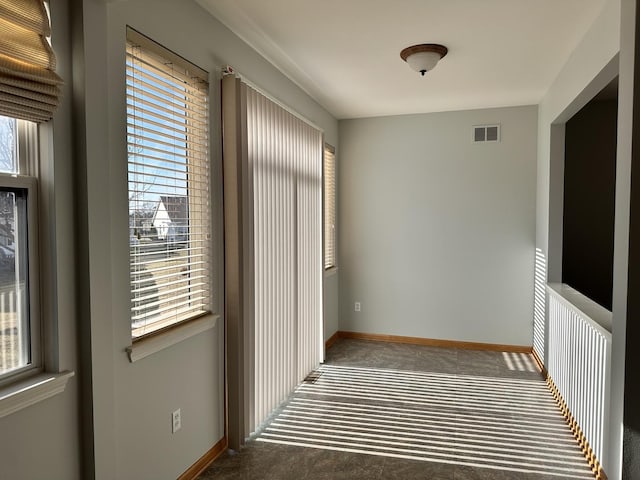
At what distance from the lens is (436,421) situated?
320 centimetres

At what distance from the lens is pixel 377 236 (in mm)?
5316

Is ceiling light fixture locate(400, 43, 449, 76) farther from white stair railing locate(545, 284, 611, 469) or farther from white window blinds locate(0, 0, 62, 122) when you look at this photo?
white window blinds locate(0, 0, 62, 122)

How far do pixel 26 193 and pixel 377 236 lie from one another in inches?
162

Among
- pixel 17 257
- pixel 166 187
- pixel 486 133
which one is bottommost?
pixel 17 257

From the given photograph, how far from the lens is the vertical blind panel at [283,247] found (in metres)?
3.02

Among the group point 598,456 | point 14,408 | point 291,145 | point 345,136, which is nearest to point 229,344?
point 14,408

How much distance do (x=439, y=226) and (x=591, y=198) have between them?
5.06 feet

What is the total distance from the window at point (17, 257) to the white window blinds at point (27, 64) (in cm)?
11

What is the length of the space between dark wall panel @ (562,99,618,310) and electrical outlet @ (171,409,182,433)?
4165 millimetres

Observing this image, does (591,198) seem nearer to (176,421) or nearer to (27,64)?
(176,421)

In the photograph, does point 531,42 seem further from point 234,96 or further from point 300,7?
point 234,96

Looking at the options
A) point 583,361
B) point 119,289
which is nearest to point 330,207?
point 583,361

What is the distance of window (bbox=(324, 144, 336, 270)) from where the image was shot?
5078 mm

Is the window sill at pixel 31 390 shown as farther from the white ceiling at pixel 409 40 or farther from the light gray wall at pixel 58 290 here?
the white ceiling at pixel 409 40
